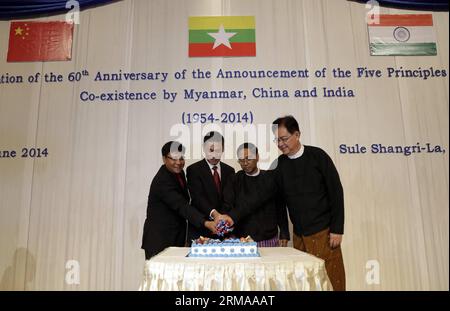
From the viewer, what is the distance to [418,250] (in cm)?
322

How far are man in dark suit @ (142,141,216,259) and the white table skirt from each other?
1079 millimetres

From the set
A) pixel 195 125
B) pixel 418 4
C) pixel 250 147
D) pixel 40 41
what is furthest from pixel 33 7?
pixel 418 4

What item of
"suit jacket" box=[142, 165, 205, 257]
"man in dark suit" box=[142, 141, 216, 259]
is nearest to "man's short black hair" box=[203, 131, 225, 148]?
"man in dark suit" box=[142, 141, 216, 259]

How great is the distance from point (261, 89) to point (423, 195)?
1.61 m

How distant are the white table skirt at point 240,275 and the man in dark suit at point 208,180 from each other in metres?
1.23

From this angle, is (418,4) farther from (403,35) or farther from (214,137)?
(214,137)

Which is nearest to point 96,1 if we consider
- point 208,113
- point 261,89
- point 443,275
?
point 208,113

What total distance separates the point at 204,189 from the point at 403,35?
7.25 feet

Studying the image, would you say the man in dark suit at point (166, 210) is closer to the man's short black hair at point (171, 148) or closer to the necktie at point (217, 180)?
the man's short black hair at point (171, 148)

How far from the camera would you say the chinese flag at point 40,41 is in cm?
350

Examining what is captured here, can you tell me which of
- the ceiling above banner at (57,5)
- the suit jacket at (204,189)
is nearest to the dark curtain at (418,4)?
the ceiling above banner at (57,5)
